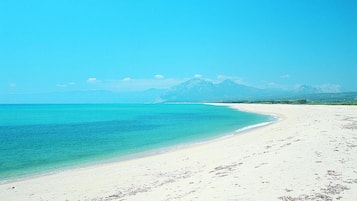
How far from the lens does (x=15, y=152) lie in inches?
1014

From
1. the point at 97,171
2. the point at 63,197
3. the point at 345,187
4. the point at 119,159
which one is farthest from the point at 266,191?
the point at 119,159

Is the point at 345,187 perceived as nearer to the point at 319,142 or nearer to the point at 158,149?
the point at 319,142

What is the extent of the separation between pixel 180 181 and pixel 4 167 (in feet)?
44.8

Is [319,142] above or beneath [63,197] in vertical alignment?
above

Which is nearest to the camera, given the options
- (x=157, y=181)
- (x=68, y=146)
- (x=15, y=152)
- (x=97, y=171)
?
(x=157, y=181)

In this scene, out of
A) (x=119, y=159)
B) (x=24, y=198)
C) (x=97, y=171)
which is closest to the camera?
(x=24, y=198)

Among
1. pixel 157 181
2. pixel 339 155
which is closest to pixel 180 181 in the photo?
pixel 157 181

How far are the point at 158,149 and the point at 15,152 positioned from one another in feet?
39.6

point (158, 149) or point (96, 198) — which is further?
point (158, 149)

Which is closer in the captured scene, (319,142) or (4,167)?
(319,142)

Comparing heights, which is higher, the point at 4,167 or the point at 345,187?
the point at 345,187

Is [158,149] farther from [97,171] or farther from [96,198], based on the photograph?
[96,198]

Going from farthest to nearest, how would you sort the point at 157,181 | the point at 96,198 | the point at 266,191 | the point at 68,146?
the point at 68,146
the point at 157,181
the point at 96,198
the point at 266,191

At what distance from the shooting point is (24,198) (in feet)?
43.1
